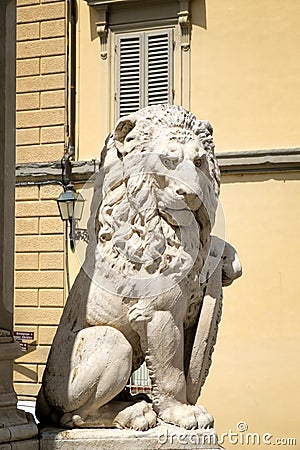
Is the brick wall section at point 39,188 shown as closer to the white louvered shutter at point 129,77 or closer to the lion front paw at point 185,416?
the white louvered shutter at point 129,77

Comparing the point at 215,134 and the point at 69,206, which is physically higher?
the point at 215,134

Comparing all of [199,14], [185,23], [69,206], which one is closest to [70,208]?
[69,206]

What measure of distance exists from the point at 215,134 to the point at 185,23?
1.37 meters

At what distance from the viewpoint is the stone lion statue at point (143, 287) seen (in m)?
3.40

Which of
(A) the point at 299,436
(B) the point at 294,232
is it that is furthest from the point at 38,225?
(A) the point at 299,436

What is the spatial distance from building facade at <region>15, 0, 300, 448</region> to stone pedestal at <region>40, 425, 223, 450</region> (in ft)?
20.8

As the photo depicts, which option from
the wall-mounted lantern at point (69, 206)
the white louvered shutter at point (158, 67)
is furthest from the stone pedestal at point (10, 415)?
the white louvered shutter at point (158, 67)

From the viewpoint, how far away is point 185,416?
341 cm

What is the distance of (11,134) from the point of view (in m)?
3.45

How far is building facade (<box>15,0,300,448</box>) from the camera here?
9.77 m

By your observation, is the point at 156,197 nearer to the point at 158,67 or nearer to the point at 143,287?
the point at 143,287

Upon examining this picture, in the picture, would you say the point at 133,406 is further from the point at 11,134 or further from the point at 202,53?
the point at 202,53

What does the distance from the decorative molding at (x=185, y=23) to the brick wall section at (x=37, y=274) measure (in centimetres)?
236

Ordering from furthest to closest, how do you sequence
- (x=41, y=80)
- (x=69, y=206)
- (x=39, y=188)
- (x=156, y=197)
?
(x=41, y=80), (x=39, y=188), (x=69, y=206), (x=156, y=197)
